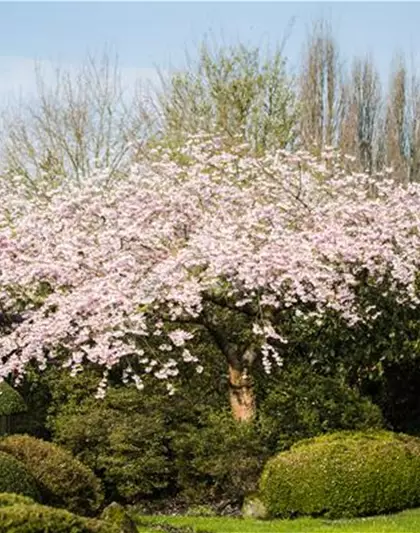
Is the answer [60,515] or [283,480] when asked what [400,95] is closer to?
[283,480]

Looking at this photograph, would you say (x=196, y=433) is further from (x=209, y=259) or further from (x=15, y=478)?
(x=15, y=478)

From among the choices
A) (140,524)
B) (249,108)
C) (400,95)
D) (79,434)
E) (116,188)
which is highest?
(400,95)

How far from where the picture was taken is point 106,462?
14281 mm

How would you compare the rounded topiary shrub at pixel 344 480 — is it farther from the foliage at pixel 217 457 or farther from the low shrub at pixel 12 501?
the low shrub at pixel 12 501

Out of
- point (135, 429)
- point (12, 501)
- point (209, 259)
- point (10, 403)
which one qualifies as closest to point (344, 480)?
point (209, 259)

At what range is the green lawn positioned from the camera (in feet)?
36.6

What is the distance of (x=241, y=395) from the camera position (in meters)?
14.2

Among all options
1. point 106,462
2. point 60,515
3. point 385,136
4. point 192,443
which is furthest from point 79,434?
point 385,136

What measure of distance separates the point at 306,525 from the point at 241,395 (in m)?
2.77

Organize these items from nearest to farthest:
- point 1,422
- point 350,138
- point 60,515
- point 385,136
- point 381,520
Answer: point 60,515, point 381,520, point 1,422, point 350,138, point 385,136

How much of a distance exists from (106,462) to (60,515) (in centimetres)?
930

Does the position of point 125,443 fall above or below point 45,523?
below

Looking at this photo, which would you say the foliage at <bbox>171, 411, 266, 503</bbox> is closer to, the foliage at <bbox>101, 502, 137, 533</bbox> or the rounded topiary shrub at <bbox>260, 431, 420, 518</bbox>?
the rounded topiary shrub at <bbox>260, 431, 420, 518</bbox>

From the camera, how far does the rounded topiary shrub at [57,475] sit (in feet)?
37.8
